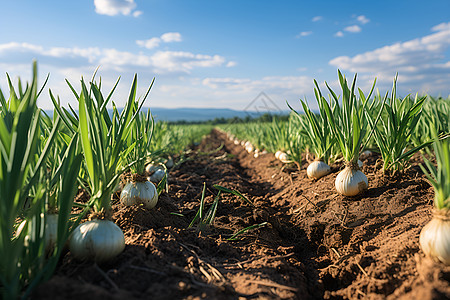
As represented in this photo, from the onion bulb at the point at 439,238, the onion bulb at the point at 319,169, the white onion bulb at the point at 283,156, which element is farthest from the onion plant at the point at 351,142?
the white onion bulb at the point at 283,156

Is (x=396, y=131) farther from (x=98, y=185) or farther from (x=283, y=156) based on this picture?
(x=283, y=156)

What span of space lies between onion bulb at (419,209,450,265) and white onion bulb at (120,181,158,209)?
1.47 meters

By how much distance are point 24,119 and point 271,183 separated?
300cm

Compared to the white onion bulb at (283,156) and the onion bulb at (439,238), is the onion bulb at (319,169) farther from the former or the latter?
the onion bulb at (439,238)

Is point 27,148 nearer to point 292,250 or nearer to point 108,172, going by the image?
point 108,172

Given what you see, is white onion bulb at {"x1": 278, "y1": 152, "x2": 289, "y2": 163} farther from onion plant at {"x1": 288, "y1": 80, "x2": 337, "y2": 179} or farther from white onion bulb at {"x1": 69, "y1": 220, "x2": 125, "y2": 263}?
white onion bulb at {"x1": 69, "y1": 220, "x2": 125, "y2": 263}

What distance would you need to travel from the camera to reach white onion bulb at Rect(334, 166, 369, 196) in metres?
2.02

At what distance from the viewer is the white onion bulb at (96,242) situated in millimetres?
1188

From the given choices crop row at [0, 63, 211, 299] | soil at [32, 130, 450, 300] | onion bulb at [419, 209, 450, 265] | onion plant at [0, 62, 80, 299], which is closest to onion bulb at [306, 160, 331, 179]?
soil at [32, 130, 450, 300]

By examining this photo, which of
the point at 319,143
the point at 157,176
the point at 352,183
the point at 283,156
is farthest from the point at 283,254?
the point at 283,156

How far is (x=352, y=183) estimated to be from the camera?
2.02 meters

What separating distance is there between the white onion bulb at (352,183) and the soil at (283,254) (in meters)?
0.08

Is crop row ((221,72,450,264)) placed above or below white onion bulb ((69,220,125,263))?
above

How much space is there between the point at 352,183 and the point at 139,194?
1.40 metres
